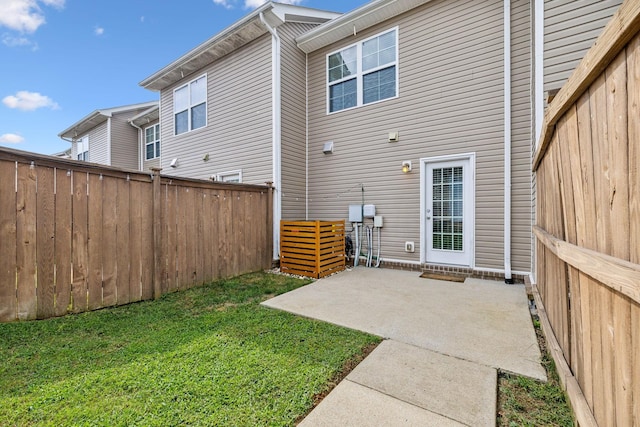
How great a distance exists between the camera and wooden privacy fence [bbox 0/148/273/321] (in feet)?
8.87

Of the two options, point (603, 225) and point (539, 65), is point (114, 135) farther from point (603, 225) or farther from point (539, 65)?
point (603, 225)

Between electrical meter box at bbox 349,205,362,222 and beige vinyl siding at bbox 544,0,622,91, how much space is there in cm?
345

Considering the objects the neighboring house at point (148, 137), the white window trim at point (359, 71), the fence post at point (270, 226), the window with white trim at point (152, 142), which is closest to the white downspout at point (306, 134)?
the white window trim at point (359, 71)

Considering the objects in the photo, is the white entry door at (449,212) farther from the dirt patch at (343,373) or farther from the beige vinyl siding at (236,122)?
the beige vinyl siding at (236,122)

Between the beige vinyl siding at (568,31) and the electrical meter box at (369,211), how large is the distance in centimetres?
320

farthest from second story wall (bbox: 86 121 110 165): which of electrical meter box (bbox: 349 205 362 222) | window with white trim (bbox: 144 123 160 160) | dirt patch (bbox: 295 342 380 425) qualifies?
dirt patch (bbox: 295 342 380 425)

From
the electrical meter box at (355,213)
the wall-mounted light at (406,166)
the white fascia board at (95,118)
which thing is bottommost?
the electrical meter box at (355,213)

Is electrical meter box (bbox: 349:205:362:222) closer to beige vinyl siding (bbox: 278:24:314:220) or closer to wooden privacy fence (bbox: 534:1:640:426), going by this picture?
beige vinyl siding (bbox: 278:24:314:220)

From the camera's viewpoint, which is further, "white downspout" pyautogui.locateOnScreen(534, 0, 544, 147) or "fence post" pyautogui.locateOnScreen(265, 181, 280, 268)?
"fence post" pyautogui.locateOnScreen(265, 181, 280, 268)

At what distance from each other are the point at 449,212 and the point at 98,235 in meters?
5.24

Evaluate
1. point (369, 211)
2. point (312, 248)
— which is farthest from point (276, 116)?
point (312, 248)

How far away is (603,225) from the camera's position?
1.03 metres

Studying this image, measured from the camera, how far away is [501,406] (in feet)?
5.30

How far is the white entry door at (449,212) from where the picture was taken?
4.80 metres
